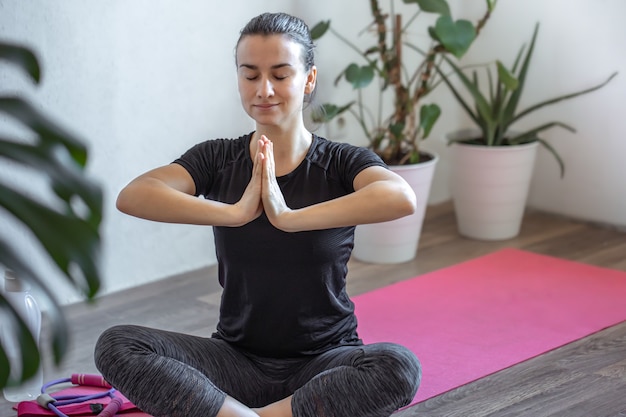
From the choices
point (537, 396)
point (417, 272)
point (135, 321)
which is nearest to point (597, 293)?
point (417, 272)

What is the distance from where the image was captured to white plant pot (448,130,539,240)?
12.6ft

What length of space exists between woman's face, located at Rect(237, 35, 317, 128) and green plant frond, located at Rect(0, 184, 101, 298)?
3.58 ft

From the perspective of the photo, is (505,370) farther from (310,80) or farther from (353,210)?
(310,80)

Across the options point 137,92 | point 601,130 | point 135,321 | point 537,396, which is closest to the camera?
point 537,396

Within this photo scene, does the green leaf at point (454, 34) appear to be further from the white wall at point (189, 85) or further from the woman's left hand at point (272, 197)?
the woman's left hand at point (272, 197)

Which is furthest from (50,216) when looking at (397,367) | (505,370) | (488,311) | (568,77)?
(568,77)

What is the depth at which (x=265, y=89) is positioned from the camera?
6.94ft

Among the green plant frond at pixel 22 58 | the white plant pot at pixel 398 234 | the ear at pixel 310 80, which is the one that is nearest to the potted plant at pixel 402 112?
the white plant pot at pixel 398 234

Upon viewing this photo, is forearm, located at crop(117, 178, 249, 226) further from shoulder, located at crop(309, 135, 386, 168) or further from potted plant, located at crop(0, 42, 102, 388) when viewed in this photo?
potted plant, located at crop(0, 42, 102, 388)

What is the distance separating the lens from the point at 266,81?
213 centimetres

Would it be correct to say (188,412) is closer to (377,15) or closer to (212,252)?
(212,252)

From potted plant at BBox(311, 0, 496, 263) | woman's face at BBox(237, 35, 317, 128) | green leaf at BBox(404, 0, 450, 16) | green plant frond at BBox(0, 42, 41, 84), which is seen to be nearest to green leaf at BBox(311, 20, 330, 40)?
potted plant at BBox(311, 0, 496, 263)

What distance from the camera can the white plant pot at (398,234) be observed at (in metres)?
3.64

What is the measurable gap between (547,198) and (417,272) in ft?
3.19
